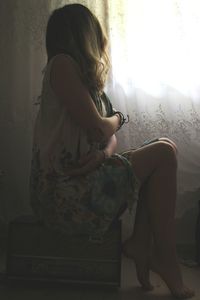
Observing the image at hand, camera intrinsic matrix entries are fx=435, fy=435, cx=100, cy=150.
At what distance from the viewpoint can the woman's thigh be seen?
1.41 metres

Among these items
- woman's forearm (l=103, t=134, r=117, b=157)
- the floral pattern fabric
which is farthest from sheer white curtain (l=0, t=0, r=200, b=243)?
the floral pattern fabric

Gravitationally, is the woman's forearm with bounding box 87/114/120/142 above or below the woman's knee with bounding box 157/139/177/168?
above

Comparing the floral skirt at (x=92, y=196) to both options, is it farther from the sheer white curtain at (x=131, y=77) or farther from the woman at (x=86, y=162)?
the sheer white curtain at (x=131, y=77)

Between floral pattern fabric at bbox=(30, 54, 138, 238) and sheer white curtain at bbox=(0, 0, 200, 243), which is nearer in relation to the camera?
floral pattern fabric at bbox=(30, 54, 138, 238)

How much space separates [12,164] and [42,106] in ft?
2.14

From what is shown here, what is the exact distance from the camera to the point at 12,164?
204 centimetres

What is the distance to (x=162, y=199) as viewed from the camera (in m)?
1.40

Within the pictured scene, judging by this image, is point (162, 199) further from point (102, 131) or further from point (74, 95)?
point (74, 95)

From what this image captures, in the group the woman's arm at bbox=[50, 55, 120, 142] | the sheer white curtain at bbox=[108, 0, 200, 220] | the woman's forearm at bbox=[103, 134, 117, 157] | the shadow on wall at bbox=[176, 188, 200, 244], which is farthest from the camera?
the shadow on wall at bbox=[176, 188, 200, 244]

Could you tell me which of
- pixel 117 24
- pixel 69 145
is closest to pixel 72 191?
pixel 69 145

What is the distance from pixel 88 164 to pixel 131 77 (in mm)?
645

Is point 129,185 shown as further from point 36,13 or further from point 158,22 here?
point 36,13

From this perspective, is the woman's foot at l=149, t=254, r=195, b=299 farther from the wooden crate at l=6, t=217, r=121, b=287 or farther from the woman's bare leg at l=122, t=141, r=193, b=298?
the wooden crate at l=6, t=217, r=121, b=287

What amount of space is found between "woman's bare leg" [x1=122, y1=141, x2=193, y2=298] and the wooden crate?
6.0 inches
